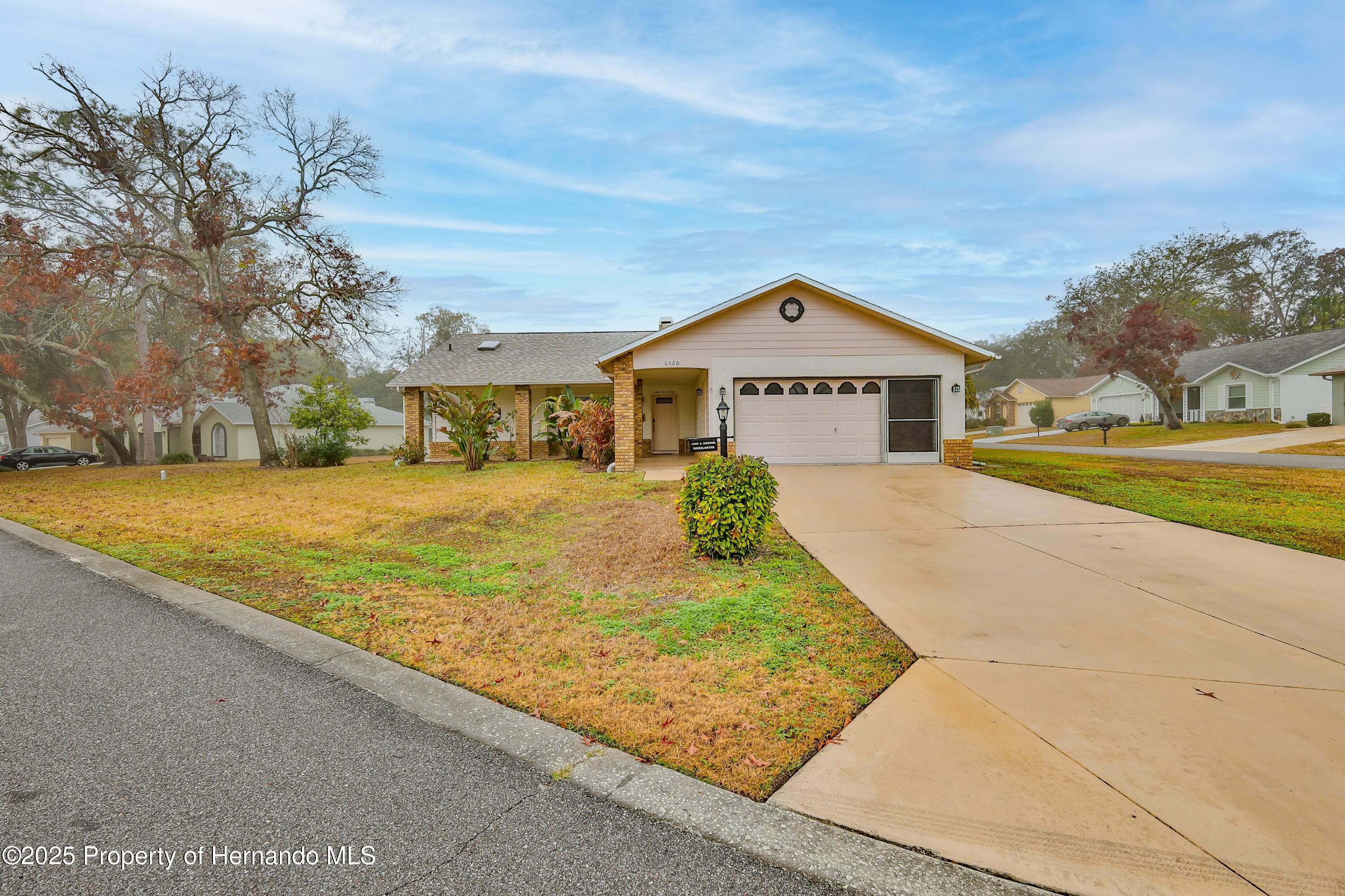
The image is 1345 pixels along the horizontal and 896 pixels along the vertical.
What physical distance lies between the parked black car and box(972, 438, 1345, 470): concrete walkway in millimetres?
44256

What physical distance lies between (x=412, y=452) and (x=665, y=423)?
8.73 m

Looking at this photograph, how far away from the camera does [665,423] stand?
830 inches

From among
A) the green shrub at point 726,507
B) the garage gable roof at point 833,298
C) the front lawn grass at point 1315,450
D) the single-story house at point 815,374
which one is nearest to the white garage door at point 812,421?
the single-story house at point 815,374

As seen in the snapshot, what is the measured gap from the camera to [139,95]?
749 inches

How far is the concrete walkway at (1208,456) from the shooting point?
1502 centimetres

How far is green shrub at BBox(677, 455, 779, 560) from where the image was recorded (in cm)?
639

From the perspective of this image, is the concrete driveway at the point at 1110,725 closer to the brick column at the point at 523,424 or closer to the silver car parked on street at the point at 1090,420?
the brick column at the point at 523,424

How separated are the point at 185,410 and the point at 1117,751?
132 feet

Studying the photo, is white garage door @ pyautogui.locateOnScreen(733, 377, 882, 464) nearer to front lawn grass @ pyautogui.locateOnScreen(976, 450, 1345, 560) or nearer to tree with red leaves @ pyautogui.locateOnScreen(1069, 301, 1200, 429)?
front lawn grass @ pyautogui.locateOnScreen(976, 450, 1345, 560)

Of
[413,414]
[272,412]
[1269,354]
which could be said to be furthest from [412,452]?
[1269,354]

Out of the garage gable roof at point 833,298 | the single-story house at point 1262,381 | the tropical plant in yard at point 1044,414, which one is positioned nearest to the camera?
the garage gable roof at point 833,298

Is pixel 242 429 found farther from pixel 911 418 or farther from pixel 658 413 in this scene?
pixel 911 418

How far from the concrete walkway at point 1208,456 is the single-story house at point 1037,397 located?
75.8ft

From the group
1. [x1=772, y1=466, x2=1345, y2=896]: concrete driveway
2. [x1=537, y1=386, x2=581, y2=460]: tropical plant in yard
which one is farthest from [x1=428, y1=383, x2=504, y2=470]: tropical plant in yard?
[x1=772, y1=466, x2=1345, y2=896]: concrete driveway
